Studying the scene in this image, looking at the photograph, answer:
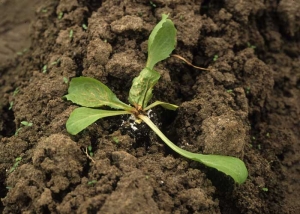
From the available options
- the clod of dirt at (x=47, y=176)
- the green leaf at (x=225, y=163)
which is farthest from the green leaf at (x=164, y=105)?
the clod of dirt at (x=47, y=176)

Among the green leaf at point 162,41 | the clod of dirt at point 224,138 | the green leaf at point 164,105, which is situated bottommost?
the clod of dirt at point 224,138

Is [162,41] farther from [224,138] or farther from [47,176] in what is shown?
[47,176]

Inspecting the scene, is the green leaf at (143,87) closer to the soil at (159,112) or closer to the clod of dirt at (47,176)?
the soil at (159,112)

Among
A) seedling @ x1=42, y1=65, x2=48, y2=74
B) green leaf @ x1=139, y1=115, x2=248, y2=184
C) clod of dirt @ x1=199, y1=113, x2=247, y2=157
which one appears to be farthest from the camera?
seedling @ x1=42, y1=65, x2=48, y2=74

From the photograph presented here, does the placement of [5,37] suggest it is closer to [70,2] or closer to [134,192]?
[70,2]

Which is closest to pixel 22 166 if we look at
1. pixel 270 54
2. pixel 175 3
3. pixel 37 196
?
pixel 37 196

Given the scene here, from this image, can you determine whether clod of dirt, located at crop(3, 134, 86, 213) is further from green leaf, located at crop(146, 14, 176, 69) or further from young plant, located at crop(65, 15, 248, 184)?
green leaf, located at crop(146, 14, 176, 69)

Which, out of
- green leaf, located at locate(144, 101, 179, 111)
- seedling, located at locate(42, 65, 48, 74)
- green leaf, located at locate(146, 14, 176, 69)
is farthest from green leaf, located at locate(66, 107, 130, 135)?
seedling, located at locate(42, 65, 48, 74)
